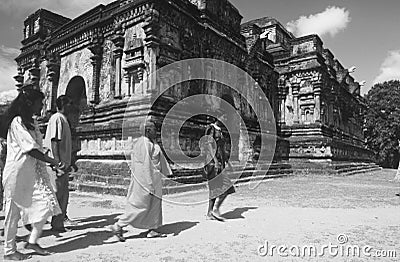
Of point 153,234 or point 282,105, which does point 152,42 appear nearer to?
point 153,234

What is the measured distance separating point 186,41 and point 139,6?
190 centimetres

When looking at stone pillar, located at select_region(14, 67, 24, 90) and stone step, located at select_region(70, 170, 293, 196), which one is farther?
stone pillar, located at select_region(14, 67, 24, 90)

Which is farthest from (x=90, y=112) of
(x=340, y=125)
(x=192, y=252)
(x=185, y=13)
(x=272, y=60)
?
(x=340, y=125)

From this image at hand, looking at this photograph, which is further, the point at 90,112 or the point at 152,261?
the point at 90,112

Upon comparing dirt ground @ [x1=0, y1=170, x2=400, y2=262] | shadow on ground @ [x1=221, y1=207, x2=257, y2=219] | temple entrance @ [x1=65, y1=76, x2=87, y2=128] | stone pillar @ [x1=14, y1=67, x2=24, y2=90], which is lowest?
dirt ground @ [x1=0, y1=170, x2=400, y2=262]

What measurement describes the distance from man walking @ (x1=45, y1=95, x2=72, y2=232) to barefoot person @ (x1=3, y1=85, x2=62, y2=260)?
2.46 feet

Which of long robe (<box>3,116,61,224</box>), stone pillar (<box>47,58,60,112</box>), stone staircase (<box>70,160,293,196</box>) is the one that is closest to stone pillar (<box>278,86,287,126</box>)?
stone staircase (<box>70,160,293,196</box>)

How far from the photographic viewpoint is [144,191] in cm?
438

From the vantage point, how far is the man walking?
15.0ft

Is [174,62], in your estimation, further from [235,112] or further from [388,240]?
[388,240]

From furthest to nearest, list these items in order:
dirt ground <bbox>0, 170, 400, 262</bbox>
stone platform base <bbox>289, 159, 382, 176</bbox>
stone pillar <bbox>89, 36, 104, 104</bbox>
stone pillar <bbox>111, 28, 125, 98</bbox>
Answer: stone platform base <bbox>289, 159, 382, 176</bbox>
stone pillar <bbox>89, 36, 104, 104</bbox>
stone pillar <bbox>111, 28, 125, 98</bbox>
dirt ground <bbox>0, 170, 400, 262</bbox>

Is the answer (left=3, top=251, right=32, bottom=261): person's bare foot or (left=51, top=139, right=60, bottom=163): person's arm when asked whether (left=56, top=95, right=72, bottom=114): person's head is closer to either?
(left=51, top=139, right=60, bottom=163): person's arm

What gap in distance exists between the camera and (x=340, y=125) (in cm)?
2148

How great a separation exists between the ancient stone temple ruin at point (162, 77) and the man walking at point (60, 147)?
342 cm
